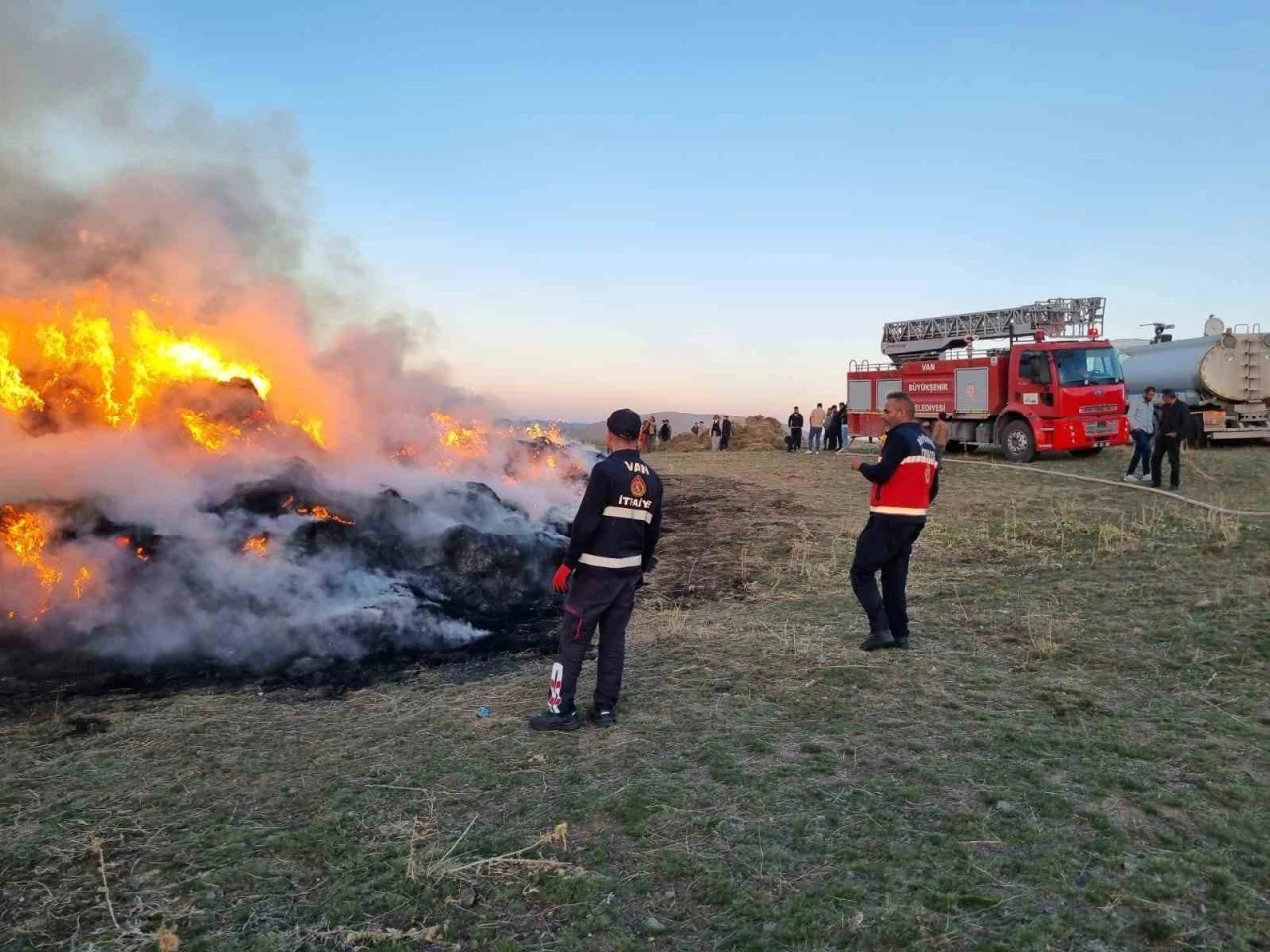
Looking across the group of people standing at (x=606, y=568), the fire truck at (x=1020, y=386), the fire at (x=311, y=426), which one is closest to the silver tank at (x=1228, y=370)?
the fire truck at (x=1020, y=386)

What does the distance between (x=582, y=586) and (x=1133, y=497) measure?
13.2 meters

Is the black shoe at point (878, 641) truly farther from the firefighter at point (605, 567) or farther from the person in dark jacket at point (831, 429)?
the person in dark jacket at point (831, 429)

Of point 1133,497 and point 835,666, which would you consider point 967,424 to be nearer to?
point 1133,497

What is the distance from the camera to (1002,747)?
14.6 ft

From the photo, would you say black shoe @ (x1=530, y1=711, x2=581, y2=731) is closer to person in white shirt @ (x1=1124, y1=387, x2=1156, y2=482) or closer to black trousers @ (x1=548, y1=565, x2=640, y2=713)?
black trousers @ (x1=548, y1=565, x2=640, y2=713)

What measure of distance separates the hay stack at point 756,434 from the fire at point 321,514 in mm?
25600

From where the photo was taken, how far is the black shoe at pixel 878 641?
6340 millimetres

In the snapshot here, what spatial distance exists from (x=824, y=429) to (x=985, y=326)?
6.74 m

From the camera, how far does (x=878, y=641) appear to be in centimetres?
634

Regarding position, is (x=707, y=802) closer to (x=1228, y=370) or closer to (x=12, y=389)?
(x=12, y=389)

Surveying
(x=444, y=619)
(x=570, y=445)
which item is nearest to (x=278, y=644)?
(x=444, y=619)

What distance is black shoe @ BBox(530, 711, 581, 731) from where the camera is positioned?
15.9 feet

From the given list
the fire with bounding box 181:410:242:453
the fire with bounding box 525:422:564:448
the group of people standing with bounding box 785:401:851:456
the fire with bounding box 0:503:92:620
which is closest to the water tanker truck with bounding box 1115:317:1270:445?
the group of people standing with bounding box 785:401:851:456

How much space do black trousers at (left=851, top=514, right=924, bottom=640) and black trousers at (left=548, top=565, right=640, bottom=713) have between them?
90.4 inches
